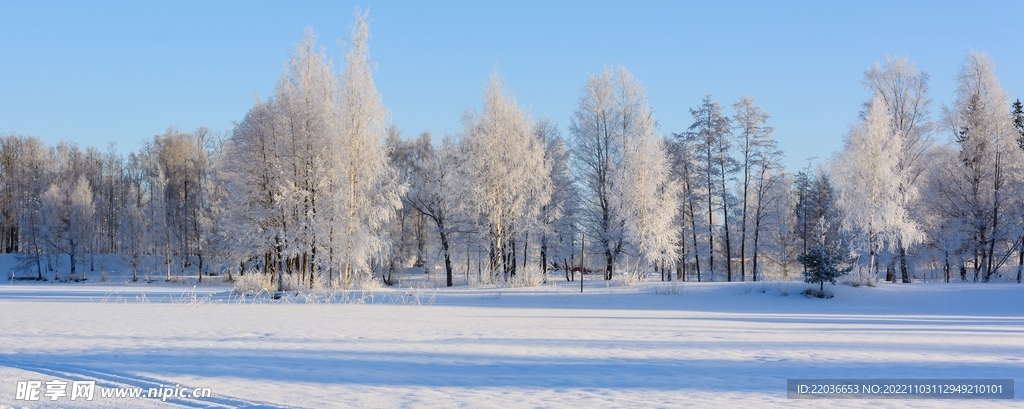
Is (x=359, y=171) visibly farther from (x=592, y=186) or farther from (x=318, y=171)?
(x=592, y=186)

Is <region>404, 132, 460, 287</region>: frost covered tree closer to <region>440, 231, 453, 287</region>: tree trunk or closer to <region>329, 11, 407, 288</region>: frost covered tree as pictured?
<region>440, 231, 453, 287</region>: tree trunk

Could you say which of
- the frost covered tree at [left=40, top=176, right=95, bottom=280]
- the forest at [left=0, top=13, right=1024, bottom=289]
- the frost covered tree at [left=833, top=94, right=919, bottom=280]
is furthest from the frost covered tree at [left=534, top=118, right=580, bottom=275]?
the frost covered tree at [left=40, top=176, right=95, bottom=280]

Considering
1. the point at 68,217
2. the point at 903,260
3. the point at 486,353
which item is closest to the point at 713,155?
the point at 903,260

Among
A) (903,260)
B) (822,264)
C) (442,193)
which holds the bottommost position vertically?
(903,260)

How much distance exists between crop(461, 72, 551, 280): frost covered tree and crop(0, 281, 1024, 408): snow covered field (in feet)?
40.4

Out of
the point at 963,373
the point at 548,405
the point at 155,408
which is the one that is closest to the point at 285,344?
the point at 155,408

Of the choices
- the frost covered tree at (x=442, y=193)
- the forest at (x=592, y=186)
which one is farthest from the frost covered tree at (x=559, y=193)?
the frost covered tree at (x=442, y=193)

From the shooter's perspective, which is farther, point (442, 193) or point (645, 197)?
point (442, 193)

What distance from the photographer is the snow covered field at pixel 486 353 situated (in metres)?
6.21

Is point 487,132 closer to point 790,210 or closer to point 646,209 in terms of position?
point 646,209

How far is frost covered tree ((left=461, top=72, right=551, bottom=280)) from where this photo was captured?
96.1ft

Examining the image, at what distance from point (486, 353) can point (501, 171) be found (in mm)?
20754

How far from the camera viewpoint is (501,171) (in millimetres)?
29297

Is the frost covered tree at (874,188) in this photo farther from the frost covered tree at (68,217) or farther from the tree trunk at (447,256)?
the frost covered tree at (68,217)
